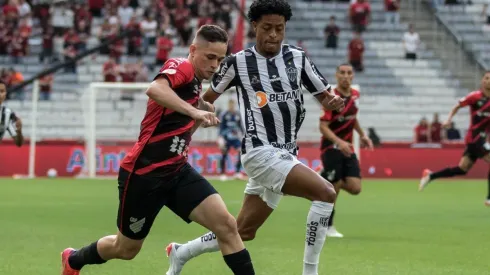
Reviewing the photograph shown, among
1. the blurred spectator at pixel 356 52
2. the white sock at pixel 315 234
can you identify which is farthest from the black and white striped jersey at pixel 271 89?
the blurred spectator at pixel 356 52

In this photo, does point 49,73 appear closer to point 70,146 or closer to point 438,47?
point 70,146

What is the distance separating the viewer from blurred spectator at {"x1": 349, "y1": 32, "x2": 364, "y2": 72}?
34094mm

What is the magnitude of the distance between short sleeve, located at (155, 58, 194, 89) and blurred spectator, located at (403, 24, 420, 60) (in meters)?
28.0

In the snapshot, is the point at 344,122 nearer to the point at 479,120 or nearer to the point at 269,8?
the point at 269,8

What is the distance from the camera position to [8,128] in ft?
56.9

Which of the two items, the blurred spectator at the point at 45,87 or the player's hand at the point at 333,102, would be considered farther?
the blurred spectator at the point at 45,87

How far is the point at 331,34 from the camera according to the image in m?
34.9

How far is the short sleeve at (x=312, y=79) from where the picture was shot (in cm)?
909

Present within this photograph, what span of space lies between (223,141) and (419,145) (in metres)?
5.70

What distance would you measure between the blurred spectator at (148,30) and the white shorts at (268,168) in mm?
24760

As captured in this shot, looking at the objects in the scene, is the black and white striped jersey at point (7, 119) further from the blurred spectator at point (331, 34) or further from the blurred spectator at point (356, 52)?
the blurred spectator at point (331, 34)

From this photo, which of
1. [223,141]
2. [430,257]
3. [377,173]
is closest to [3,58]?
[223,141]

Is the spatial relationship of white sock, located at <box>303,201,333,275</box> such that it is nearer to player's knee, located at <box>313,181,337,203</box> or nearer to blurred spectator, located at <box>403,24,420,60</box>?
player's knee, located at <box>313,181,337,203</box>

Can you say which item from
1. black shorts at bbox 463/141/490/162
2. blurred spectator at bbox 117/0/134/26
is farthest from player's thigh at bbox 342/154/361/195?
blurred spectator at bbox 117/0/134/26
